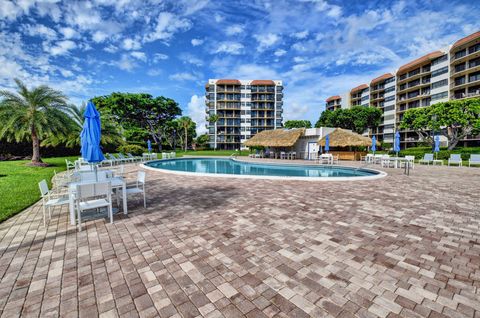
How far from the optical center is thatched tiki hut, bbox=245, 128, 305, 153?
2659 cm

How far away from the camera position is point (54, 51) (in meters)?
15.7

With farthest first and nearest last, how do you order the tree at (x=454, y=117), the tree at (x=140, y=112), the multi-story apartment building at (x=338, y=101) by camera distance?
the multi-story apartment building at (x=338, y=101)
the tree at (x=140, y=112)
the tree at (x=454, y=117)

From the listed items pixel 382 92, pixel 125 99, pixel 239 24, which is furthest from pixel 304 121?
pixel 239 24

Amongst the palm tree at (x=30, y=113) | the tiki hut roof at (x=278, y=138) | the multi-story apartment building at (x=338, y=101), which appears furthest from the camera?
the multi-story apartment building at (x=338, y=101)

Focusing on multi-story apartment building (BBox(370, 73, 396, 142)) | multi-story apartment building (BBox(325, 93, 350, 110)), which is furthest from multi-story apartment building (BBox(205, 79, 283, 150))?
multi-story apartment building (BBox(370, 73, 396, 142))

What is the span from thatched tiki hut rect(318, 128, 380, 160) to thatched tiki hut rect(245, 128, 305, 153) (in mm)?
3178

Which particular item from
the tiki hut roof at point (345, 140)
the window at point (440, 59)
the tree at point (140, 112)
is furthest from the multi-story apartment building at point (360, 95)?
the tree at point (140, 112)

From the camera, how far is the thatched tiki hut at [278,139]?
26.6 meters

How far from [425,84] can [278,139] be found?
42.3 meters

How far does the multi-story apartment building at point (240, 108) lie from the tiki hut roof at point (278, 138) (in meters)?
32.1

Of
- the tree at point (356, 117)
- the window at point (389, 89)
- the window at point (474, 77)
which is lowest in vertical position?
the tree at point (356, 117)

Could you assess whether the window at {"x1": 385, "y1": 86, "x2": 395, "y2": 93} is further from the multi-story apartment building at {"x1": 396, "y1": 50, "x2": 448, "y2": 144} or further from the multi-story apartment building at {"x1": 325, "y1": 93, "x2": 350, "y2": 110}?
the multi-story apartment building at {"x1": 325, "y1": 93, "x2": 350, "y2": 110}

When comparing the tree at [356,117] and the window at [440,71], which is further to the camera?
the tree at [356,117]

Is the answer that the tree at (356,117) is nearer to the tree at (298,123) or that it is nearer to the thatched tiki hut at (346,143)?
the tree at (298,123)
